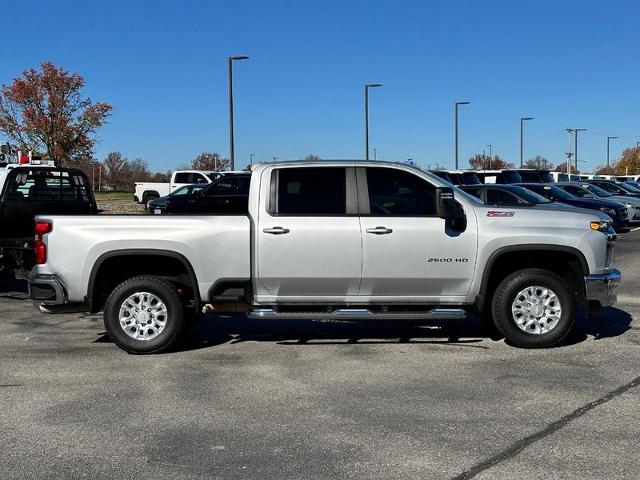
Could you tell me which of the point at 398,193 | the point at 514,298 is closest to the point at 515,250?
the point at 514,298

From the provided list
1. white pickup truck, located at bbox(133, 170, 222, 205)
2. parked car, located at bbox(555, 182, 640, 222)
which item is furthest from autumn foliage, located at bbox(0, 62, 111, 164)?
parked car, located at bbox(555, 182, 640, 222)

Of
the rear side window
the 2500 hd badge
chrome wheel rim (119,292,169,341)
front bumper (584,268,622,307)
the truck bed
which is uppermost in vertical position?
the rear side window

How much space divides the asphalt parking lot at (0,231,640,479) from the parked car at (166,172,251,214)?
10283mm

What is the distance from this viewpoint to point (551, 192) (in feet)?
71.0

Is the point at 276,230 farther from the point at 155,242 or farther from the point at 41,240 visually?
the point at 41,240

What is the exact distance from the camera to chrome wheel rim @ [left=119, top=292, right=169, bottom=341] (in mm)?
7301

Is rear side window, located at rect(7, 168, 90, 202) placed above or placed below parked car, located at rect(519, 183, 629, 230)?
above

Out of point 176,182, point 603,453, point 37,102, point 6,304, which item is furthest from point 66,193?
point 37,102

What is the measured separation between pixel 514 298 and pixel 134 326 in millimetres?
3821

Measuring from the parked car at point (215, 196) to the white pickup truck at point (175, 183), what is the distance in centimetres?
1207

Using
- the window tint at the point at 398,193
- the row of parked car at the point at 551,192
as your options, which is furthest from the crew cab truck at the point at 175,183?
the window tint at the point at 398,193

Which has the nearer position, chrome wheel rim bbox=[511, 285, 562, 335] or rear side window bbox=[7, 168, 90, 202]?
chrome wheel rim bbox=[511, 285, 562, 335]

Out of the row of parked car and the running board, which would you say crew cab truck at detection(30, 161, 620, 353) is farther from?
the row of parked car

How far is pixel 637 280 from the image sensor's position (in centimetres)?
1248
